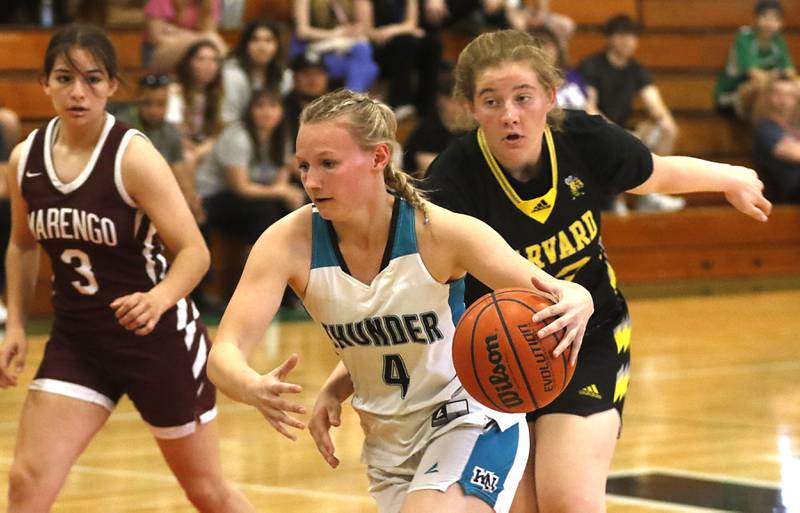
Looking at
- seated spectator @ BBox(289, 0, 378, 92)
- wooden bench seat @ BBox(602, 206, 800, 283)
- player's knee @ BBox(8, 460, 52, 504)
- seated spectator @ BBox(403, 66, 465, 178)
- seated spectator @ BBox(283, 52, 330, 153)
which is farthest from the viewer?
wooden bench seat @ BBox(602, 206, 800, 283)

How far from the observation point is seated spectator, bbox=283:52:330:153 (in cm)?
1066

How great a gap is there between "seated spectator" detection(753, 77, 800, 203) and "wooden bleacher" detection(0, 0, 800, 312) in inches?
12.4

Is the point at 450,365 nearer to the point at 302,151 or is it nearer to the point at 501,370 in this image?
the point at 501,370

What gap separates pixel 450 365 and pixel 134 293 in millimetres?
1133

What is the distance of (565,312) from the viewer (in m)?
3.16

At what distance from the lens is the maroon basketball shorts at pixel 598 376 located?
148 inches

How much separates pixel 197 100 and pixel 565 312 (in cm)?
755

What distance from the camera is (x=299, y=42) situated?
37.4ft

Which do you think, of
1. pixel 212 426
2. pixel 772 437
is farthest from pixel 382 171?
pixel 772 437

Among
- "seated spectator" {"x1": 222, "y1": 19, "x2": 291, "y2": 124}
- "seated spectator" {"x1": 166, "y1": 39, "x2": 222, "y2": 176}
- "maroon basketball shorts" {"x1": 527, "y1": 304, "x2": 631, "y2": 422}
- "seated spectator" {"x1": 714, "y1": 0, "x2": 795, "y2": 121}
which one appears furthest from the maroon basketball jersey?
"seated spectator" {"x1": 714, "y1": 0, "x2": 795, "y2": 121}

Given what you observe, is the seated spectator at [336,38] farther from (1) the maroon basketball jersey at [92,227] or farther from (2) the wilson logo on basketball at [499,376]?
(2) the wilson logo on basketball at [499,376]

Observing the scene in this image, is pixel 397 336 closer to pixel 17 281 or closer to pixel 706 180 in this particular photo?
pixel 706 180

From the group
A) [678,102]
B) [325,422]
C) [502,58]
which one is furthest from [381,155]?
[678,102]

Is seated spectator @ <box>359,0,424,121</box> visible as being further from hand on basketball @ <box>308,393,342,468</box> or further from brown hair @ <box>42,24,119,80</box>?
hand on basketball @ <box>308,393,342,468</box>
